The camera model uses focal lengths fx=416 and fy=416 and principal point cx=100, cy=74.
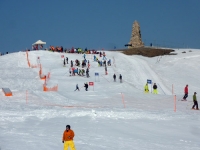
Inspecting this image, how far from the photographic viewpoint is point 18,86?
3794 cm

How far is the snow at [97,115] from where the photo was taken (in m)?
16.2

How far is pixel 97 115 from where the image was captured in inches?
877

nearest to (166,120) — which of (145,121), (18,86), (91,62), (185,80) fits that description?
(145,121)

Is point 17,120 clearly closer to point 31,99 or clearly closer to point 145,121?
point 145,121

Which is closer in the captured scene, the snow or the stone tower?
the snow

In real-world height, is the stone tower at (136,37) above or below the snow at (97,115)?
above

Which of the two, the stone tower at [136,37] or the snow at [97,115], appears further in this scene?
the stone tower at [136,37]

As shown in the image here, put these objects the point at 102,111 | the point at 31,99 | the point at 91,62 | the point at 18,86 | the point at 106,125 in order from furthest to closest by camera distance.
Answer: the point at 91,62 < the point at 18,86 < the point at 31,99 < the point at 102,111 < the point at 106,125

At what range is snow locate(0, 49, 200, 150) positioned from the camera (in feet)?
53.3

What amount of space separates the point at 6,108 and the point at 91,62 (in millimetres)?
30707

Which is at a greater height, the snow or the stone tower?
the stone tower

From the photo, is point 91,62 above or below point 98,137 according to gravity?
above

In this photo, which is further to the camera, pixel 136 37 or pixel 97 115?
pixel 136 37

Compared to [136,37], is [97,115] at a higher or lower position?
lower
